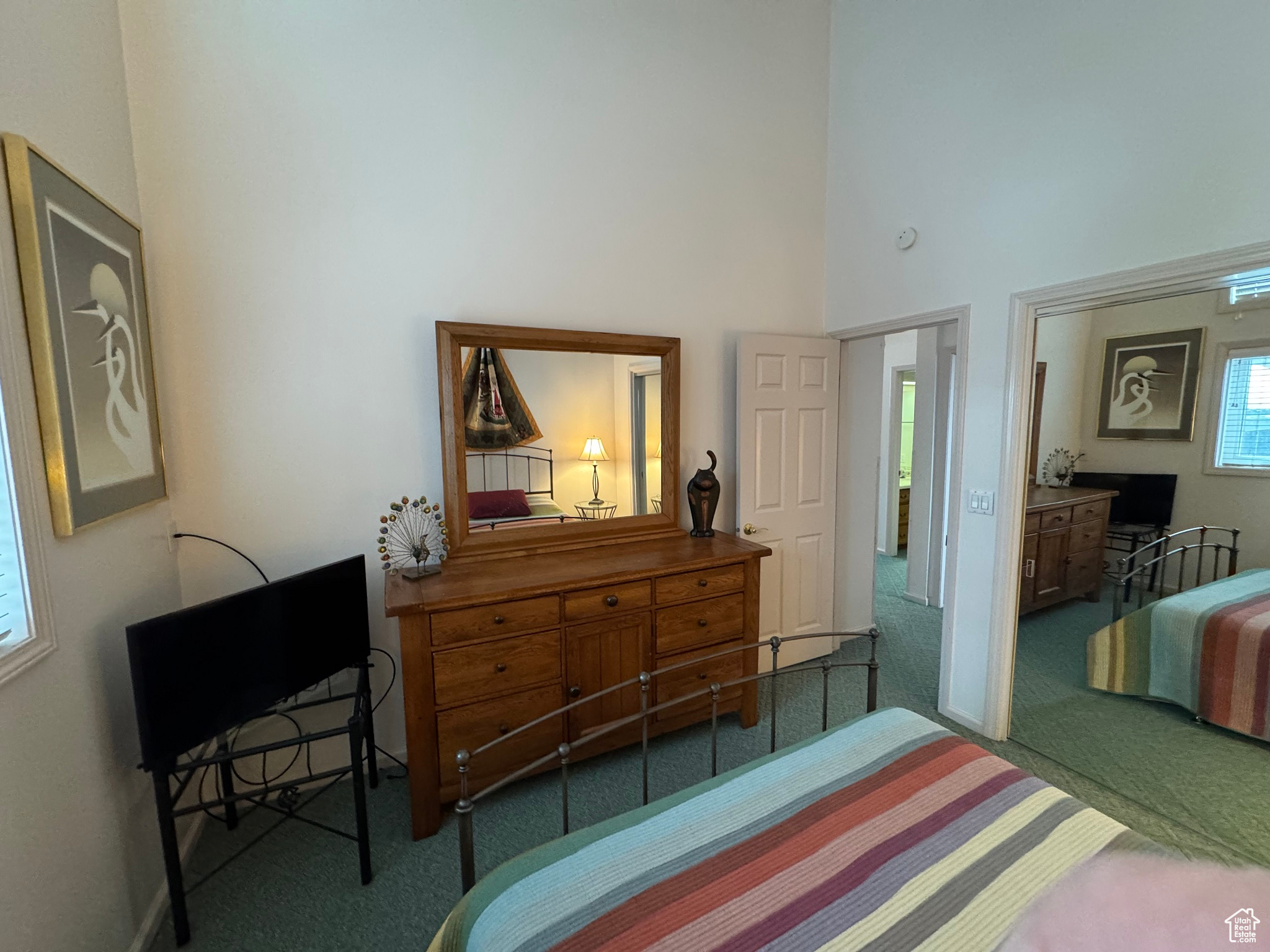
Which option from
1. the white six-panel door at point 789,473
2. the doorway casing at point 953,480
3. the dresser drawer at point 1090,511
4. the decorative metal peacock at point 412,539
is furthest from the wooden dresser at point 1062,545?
the decorative metal peacock at point 412,539

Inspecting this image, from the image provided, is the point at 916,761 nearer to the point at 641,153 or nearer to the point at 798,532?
the point at 798,532

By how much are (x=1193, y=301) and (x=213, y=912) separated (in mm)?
4076

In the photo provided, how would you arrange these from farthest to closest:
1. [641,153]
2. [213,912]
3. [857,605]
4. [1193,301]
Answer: [857,605] < [641,153] < [1193,301] < [213,912]

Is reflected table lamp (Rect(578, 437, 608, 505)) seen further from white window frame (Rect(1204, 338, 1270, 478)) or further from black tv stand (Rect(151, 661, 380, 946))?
white window frame (Rect(1204, 338, 1270, 478))

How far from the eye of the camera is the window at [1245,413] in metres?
1.87

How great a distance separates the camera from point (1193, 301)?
198 centimetres

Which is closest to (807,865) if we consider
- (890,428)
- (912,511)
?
(912,511)

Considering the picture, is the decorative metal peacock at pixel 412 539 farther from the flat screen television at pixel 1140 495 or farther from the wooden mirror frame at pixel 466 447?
the flat screen television at pixel 1140 495

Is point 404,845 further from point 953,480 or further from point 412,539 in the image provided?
point 953,480

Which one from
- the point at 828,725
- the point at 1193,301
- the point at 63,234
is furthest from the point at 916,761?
the point at 63,234

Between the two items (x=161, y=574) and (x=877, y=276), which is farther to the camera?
(x=877, y=276)

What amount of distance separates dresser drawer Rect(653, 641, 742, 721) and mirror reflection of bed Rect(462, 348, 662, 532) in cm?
79

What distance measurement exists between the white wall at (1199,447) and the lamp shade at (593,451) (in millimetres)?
2225

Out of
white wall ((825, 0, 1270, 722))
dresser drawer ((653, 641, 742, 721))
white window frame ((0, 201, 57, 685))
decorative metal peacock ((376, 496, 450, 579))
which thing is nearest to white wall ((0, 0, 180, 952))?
white window frame ((0, 201, 57, 685))
